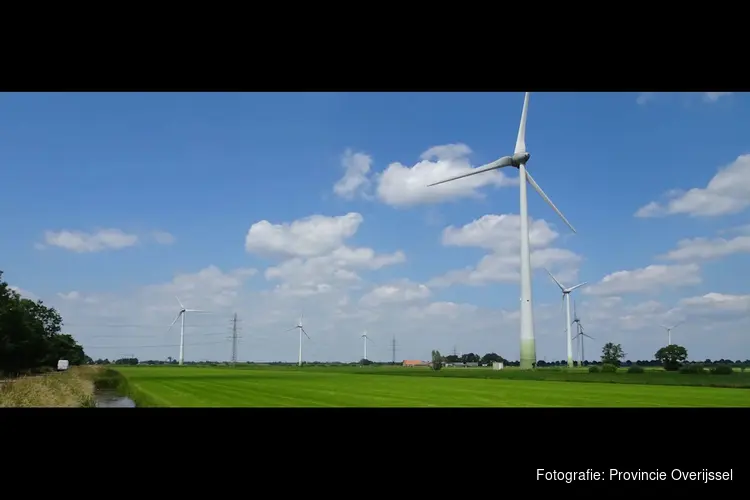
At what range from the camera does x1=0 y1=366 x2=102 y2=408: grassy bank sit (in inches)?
280

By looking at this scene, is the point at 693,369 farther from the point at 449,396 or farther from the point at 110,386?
the point at 110,386

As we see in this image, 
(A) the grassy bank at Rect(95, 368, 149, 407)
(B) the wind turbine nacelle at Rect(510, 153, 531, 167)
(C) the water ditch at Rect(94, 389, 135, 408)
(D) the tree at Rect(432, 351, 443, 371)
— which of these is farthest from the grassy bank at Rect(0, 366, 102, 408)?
(D) the tree at Rect(432, 351, 443, 371)

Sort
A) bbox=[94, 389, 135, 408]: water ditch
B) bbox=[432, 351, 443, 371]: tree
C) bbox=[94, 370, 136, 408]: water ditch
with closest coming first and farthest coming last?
bbox=[94, 389, 135, 408]: water ditch < bbox=[94, 370, 136, 408]: water ditch < bbox=[432, 351, 443, 371]: tree

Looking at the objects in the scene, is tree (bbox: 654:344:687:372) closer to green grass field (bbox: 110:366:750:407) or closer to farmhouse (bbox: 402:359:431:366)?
green grass field (bbox: 110:366:750:407)

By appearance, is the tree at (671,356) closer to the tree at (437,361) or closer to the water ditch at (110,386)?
the water ditch at (110,386)

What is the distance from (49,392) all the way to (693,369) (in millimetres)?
13718

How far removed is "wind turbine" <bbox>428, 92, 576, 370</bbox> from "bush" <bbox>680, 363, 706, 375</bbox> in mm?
6136

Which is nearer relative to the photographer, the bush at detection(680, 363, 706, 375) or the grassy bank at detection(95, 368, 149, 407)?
the grassy bank at detection(95, 368, 149, 407)

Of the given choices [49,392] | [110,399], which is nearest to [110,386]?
[110,399]
